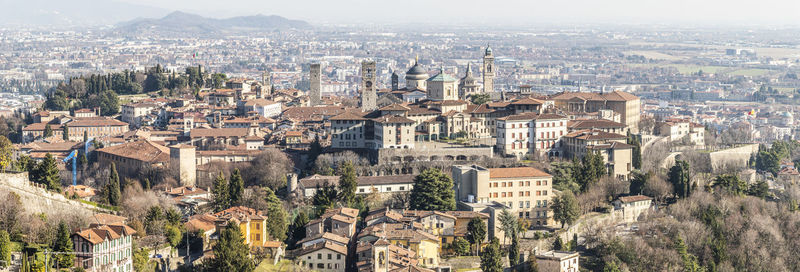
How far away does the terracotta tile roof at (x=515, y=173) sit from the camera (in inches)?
1501

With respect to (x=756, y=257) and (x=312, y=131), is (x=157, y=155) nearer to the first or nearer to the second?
(x=312, y=131)

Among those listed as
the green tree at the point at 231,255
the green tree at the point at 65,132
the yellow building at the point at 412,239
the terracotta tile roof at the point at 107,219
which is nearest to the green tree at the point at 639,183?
the yellow building at the point at 412,239

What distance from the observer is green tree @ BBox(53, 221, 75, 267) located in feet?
87.0

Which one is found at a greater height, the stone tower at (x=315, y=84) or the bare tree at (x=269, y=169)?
the stone tower at (x=315, y=84)

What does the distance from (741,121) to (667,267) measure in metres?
60.6

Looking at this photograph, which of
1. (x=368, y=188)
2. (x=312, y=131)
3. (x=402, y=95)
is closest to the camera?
(x=368, y=188)

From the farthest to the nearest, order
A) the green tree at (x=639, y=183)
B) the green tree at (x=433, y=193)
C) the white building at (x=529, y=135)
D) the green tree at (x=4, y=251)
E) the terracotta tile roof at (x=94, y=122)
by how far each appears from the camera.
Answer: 1. the terracotta tile roof at (x=94, y=122)
2. the white building at (x=529, y=135)
3. the green tree at (x=639, y=183)
4. the green tree at (x=433, y=193)
5. the green tree at (x=4, y=251)

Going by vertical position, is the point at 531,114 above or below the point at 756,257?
above

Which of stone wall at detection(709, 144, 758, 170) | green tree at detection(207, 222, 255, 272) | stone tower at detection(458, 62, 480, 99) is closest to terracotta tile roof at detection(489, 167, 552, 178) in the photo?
green tree at detection(207, 222, 255, 272)

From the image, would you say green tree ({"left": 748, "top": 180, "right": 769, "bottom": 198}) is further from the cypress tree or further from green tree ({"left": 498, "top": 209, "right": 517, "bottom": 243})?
the cypress tree

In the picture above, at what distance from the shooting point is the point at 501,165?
41.8 meters

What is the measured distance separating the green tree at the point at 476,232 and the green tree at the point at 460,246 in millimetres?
274

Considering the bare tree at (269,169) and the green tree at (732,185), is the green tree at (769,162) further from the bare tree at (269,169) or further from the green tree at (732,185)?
the bare tree at (269,169)

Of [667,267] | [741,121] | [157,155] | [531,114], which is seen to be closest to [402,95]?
[531,114]
